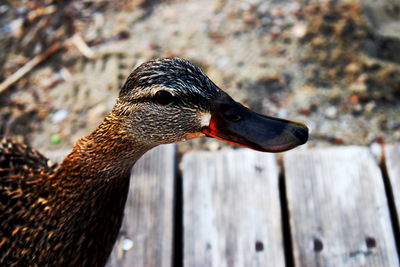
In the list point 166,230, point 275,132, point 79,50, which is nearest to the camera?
point 275,132

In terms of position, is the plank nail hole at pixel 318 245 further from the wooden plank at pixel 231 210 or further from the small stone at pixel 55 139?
the small stone at pixel 55 139

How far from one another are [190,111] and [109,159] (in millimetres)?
367

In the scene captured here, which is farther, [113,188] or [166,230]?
[166,230]

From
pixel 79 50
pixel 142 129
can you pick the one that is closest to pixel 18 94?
pixel 79 50

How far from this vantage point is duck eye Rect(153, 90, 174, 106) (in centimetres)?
138

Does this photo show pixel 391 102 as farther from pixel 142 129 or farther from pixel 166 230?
pixel 142 129

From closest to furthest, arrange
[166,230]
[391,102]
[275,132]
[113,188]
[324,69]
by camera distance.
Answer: [275,132]
[113,188]
[166,230]
[391,102]
[324,69]

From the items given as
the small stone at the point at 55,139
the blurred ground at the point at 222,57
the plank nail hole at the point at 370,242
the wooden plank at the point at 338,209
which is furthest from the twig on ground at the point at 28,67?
the plank nail hole at the point at 370,242

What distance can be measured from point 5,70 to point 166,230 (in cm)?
234

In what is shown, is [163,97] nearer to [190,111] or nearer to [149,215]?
[190,111]

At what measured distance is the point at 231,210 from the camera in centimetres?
201

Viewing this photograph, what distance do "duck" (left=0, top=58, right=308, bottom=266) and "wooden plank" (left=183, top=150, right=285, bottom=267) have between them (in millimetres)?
394

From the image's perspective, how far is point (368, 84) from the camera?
317 centimetres

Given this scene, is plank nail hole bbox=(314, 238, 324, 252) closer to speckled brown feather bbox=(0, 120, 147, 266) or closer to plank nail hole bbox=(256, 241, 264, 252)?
plank nail hole bbox=(256, 241, 264, 252)
